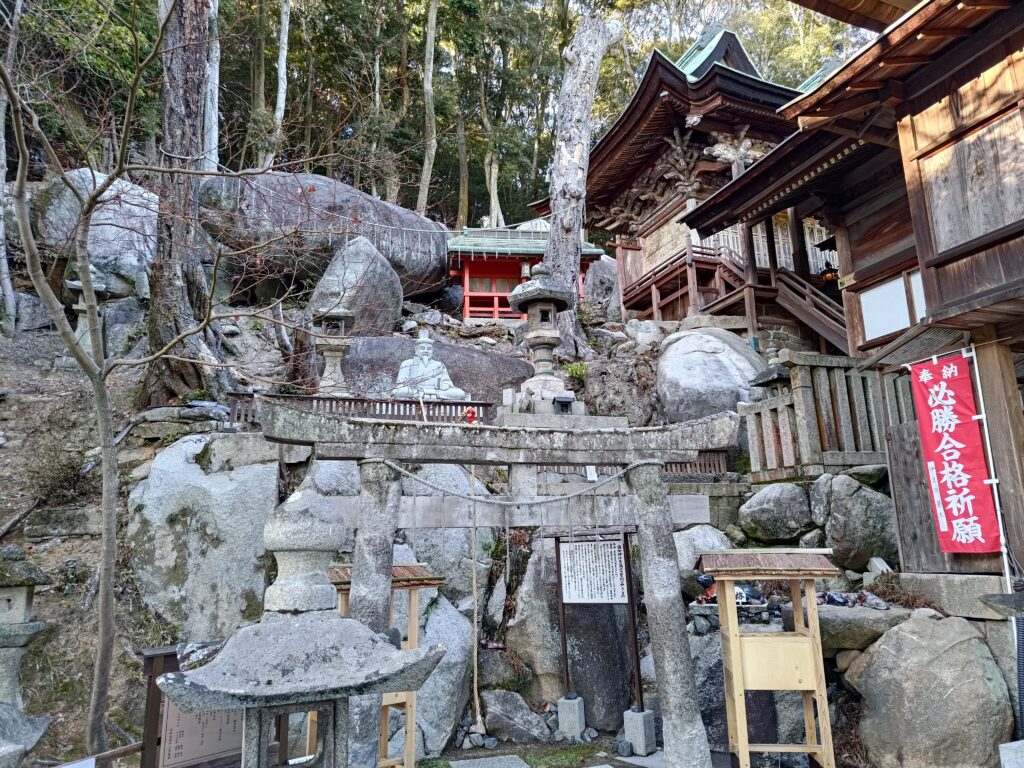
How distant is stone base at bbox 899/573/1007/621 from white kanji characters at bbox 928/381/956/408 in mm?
1649

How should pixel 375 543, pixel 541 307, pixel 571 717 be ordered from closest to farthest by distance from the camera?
pixel 375 543 → pixel 571 717 → pixel 541 307

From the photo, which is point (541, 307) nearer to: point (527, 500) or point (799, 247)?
point (799, 247)

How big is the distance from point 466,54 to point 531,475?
1079 inches

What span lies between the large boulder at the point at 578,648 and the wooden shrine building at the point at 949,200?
325 centimetres

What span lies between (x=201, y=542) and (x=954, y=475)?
8.49 m

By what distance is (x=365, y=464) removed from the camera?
489 centimetres

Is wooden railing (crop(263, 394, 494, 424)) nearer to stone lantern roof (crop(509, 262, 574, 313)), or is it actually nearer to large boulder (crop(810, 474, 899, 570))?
stone lantern roof (crop(509, 262, 574, 313))

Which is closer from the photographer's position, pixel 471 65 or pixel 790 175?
pixel 790 175

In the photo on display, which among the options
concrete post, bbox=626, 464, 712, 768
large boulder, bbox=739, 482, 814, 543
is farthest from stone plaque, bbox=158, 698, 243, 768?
large boulder, bbox=739, 482, 814, 543

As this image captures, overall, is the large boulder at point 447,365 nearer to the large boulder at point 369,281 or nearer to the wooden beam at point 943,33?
the large boulder at point 369,281

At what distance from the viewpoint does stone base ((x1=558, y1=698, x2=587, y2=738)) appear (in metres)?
6.70

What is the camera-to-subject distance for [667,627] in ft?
16.9

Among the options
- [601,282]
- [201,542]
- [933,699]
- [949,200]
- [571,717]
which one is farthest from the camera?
[601,282]

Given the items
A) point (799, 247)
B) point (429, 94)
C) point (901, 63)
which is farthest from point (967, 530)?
point (429, 94)
